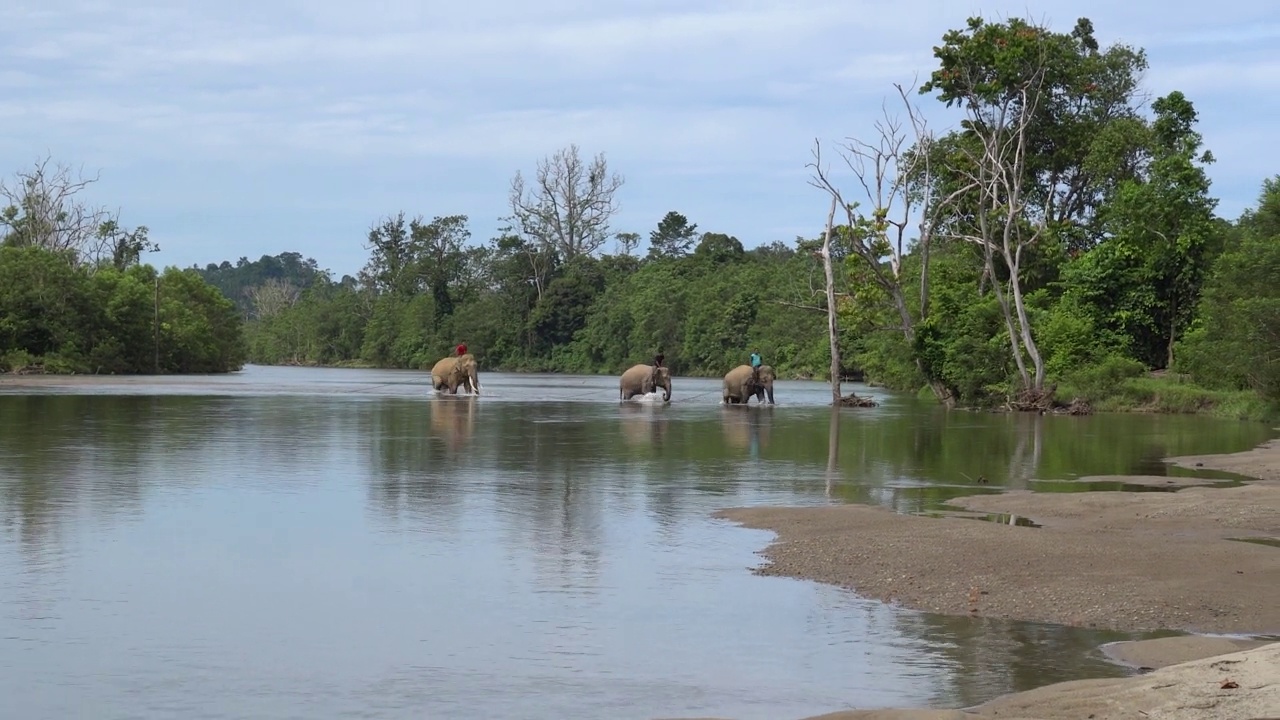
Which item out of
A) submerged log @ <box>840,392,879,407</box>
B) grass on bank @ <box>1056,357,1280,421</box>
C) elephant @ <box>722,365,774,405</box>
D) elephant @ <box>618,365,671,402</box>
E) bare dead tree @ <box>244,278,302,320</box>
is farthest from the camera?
bare dead tree @ <box>244,278,302,320</box>

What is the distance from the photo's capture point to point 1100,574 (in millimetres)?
9820

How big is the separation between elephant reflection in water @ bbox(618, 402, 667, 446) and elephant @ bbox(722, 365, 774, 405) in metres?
2.28

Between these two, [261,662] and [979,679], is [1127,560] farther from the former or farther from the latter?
[261,662]

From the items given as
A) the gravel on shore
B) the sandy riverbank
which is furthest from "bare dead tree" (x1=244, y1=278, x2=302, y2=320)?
the sandy riverbank

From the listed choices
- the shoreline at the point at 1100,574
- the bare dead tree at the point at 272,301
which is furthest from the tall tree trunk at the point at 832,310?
the bare dead tree at the point at 272,301

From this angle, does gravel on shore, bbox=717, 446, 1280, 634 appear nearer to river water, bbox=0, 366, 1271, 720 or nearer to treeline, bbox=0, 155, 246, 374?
river water, bbox=0, 366, 1271, 720

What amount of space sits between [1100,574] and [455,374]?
33443 mm

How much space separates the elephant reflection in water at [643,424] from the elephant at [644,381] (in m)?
1.70

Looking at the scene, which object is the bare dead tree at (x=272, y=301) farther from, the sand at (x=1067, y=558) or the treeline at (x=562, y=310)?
the sand at (x=1067, y=558)

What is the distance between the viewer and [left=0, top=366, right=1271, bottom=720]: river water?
702 cm

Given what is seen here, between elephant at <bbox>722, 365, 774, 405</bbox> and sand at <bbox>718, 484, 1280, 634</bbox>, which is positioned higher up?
elephant at <bbox>722, 365, 774, 405</bbox>

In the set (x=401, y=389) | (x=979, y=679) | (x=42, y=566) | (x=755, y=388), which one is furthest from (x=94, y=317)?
(x=979, y=679)

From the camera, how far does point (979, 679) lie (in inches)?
282

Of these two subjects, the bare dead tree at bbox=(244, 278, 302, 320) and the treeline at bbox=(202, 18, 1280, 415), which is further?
the bare dead tree at bbox=(244, 278, 302, 320)
